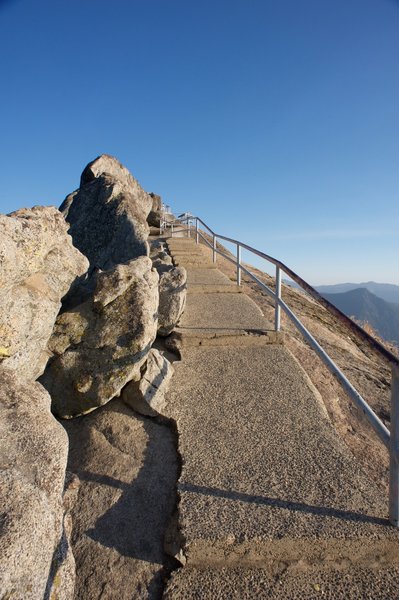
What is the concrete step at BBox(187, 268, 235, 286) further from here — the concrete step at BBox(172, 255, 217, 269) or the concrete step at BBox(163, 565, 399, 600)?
the concrete step at BBox(163, 565, 399, 600)

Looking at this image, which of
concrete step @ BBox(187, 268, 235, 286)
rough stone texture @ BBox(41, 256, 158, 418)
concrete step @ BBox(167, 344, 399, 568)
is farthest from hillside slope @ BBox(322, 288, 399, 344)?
rough stone texture @ BBox(41, 256, 158, 418)

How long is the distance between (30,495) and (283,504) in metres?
1.51

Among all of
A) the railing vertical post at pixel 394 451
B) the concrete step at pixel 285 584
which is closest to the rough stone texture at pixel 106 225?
the concrete step at pixel 285 584

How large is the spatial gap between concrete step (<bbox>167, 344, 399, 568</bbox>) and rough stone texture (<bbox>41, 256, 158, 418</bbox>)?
625 millimetres

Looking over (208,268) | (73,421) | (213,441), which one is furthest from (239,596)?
(208,268)

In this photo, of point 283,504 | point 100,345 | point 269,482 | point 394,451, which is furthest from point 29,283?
point 394,451

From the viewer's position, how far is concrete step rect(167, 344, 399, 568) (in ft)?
6.98

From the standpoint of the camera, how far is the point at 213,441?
2969mm

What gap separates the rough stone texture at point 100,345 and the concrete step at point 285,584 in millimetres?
1548

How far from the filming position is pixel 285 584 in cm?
198

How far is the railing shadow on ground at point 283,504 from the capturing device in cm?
226

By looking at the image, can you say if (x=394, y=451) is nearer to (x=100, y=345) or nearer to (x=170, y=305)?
(x=100, y=345)

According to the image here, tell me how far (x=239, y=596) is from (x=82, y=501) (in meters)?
1.21

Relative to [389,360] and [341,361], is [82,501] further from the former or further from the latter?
[341,361]
